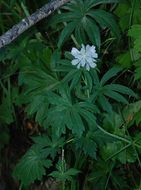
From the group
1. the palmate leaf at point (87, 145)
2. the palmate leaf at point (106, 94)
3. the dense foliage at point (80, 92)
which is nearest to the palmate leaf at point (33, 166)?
the dense foliage at point (80, 92)

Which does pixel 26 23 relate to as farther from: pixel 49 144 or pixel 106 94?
pixel 49 144

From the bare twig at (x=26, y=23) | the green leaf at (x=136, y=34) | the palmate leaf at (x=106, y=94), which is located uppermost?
the bare twig at (x=26, y=23)

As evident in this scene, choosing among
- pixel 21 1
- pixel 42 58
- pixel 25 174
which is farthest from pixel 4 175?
pixel 21 1

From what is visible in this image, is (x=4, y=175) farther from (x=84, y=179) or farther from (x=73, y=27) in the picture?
(x=73, y=27)

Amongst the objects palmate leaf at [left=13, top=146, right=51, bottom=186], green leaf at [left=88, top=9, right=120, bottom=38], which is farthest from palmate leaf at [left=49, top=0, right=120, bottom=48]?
palmate leaf at [left=13, top=146, right=51, bottom=186]

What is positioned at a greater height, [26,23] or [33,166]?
[26,23]

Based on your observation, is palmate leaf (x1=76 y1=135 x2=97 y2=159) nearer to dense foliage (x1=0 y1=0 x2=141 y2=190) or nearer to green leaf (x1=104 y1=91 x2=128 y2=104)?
dense foliage (x1=0 y1=0 x2=141 y2=190)

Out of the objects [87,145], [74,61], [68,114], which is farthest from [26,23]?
[87,145]

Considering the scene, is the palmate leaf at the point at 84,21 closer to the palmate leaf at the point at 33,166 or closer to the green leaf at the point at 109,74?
the green leaf at the point at 109,74
